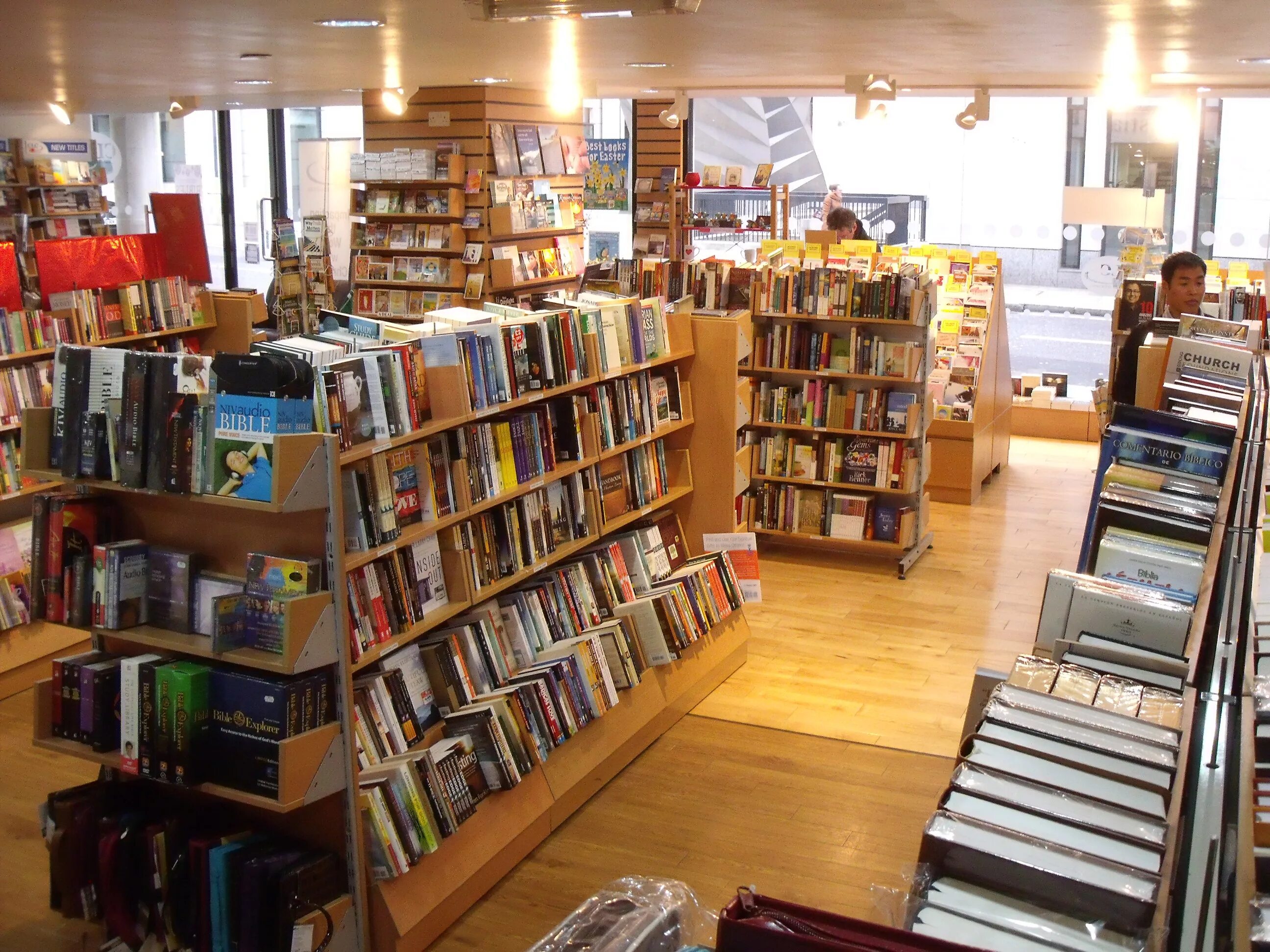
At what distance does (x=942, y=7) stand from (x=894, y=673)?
291 centimetres

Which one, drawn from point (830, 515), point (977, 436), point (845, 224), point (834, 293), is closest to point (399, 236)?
point (845, 224)

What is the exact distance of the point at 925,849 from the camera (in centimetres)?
165

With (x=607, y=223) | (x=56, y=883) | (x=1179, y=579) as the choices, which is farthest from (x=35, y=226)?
(x=1179, y=579)

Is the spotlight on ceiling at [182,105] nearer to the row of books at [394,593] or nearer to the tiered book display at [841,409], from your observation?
the tiered book display at [841,409]

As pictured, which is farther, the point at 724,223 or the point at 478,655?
the point at 724,223

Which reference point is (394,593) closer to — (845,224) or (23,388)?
(23,388)

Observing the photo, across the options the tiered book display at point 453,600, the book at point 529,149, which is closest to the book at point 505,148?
the book at point 529,149

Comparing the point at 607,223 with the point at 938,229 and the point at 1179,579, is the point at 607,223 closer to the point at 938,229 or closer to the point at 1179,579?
the point at 938,229

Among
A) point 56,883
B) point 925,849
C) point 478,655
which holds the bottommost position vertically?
point 56,883

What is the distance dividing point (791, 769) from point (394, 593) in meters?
1.85

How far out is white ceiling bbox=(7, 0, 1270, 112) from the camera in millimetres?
4098

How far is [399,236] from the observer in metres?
9.72

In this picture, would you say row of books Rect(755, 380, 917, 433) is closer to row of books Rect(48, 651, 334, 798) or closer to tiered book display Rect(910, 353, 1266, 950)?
tiered book display Rect(910, 353, 1266, 950)

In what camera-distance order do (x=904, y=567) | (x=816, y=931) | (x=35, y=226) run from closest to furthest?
(x=816, y=931), (x=904, y=567), (x=35, y=226)
